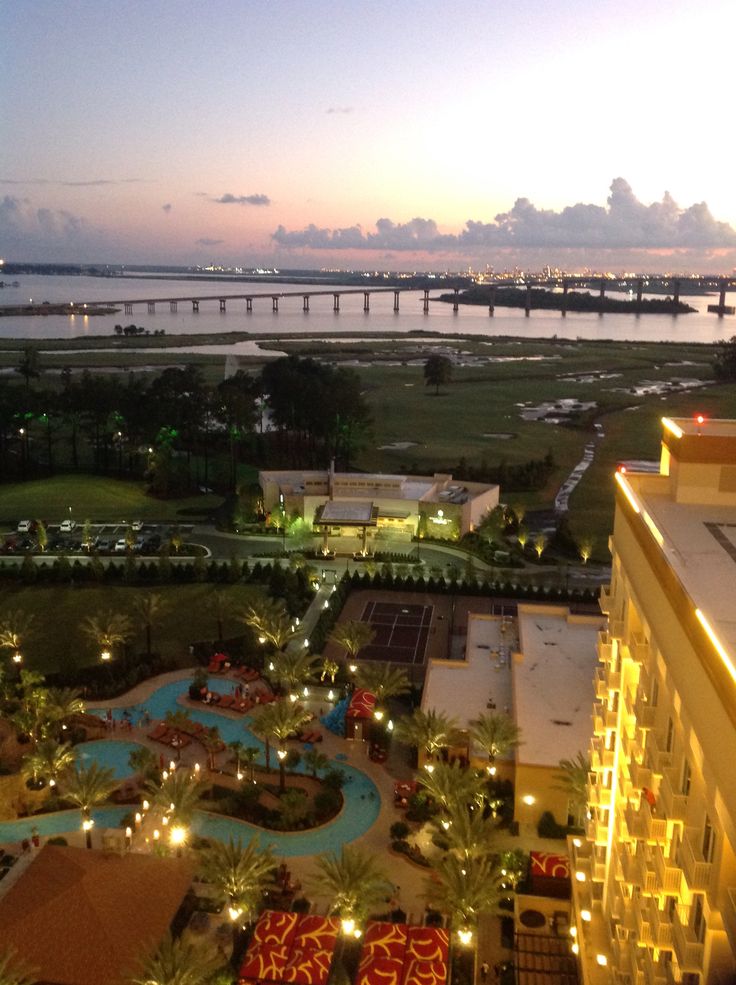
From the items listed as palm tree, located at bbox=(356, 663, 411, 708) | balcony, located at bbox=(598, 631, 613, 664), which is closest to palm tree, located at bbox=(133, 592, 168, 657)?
palm tree, located at bbox=(356, 663, 411, 708)

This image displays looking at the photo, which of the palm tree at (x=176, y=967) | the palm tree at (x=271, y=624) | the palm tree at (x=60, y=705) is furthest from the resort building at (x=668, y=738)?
the palm tree at (x=60, y=705)

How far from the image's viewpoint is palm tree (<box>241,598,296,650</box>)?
3531 cm

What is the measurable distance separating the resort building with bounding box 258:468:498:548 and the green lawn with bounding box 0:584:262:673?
380 inches

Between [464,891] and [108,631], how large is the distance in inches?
797

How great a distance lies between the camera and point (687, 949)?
11.2m

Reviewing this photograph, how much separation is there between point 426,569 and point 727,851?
37.5 meters

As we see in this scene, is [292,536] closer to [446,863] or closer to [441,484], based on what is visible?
[441,484]

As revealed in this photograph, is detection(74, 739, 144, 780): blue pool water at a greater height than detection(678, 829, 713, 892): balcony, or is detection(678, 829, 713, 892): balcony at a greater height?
detection(678, 829, 713, 892): balcony

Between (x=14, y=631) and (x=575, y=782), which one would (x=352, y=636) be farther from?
(x=14, y=631)

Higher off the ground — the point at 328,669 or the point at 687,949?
the point at 687,949

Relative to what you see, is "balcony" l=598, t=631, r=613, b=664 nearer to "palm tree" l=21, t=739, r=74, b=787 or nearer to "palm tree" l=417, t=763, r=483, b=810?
"palm tree" l=417, t=763, r=483, b=810

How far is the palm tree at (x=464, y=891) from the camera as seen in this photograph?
20.2 metres

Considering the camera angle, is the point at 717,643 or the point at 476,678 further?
the point at 476,678

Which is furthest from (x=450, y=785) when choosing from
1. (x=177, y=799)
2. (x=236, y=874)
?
(x=177, y=799)
